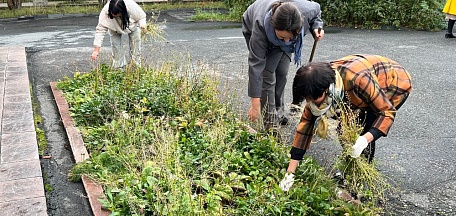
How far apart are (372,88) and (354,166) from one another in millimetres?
581


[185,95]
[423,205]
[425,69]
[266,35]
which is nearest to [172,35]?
[425,69]

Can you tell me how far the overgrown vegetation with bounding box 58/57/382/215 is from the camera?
8.98 feet

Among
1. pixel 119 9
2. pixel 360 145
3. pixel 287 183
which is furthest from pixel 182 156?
pixel 119 9

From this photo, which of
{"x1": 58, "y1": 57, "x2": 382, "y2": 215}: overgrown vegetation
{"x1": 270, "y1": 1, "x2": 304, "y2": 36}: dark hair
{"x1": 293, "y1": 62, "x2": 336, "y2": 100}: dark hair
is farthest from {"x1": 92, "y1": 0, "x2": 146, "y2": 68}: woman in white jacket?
{"x1": 293, "y1": 62, "x2": 336, "y2": 100}: dark hair

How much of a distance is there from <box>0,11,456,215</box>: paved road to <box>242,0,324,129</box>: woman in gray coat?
0.65 meters

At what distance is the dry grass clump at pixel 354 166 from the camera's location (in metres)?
2.84

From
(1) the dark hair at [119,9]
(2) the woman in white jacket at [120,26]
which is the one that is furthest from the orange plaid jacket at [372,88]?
(1) the dark hair at [119,9]

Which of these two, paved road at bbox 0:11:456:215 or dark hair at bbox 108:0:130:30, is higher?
dark hair at bbox 108:0:130:30

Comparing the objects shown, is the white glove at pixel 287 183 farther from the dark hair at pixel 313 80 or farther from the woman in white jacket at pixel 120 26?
the woman in white jacket at pixel 120 26

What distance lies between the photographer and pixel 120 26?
Answer: 545 cm

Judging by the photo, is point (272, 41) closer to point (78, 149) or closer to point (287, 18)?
point (287, 18)

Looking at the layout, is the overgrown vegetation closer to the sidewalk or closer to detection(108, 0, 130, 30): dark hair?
the sidewalk

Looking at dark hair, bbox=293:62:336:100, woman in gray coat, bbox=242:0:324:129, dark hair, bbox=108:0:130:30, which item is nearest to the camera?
dark hair, bbox=293:62:336:100

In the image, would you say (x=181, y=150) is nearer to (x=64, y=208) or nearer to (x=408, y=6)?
(x=64, y=208)
